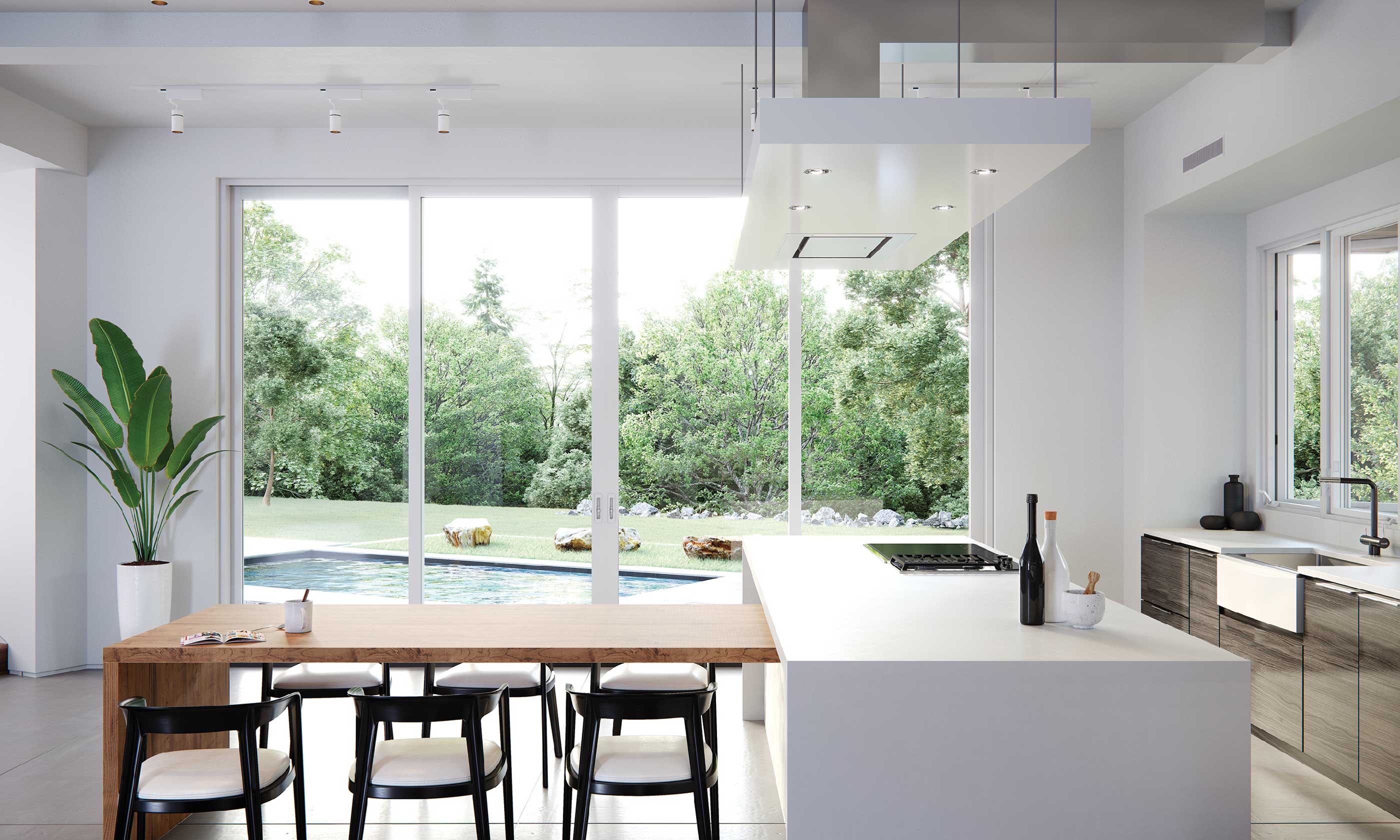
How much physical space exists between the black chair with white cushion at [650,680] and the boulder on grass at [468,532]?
2247 mm

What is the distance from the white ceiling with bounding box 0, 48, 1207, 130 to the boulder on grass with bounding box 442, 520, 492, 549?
2.36 m

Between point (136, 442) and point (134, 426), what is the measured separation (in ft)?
0.29

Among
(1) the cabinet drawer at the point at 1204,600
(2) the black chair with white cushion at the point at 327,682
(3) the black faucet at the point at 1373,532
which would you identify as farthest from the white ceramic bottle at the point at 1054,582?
(2) the black chair with white cushion at the point at 327,682

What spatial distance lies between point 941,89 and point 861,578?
2.76 metres

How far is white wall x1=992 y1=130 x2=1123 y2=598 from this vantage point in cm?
526

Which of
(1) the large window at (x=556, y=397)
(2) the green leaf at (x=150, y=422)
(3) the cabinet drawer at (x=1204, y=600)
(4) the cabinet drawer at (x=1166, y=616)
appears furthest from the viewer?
(1) the large window at (x=556, y=397)

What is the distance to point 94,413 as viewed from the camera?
494 cm

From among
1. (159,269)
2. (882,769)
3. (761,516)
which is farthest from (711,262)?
(882,769)

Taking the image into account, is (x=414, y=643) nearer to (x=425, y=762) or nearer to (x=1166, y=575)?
(x=425, y=762)

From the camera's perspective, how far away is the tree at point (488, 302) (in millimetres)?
5418

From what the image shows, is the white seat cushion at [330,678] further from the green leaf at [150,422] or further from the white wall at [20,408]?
the white wall at [20,408]

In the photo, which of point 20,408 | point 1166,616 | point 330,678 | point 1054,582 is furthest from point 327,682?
point 1166,616

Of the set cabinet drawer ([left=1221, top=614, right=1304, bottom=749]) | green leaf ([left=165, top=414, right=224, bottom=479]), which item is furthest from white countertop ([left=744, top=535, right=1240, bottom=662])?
green leaf ([left=165, top=414, right=224, bottom=479])

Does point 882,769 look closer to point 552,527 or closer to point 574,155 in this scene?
point 552,527
